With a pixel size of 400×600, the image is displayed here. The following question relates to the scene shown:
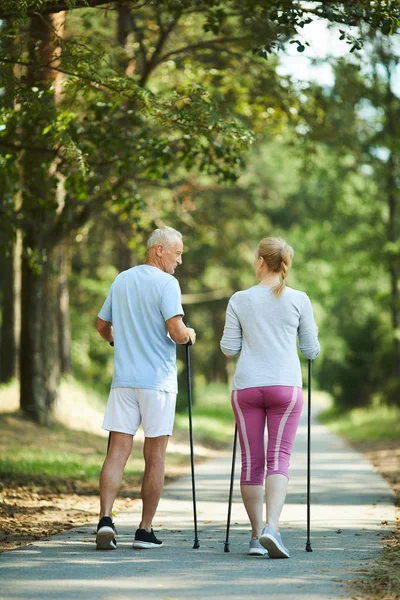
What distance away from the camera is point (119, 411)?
22.5ft

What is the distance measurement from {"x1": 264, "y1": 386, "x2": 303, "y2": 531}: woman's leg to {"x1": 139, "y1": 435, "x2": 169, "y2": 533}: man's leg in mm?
772

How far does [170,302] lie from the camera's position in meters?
6.84

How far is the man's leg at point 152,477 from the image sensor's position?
6.87 metres

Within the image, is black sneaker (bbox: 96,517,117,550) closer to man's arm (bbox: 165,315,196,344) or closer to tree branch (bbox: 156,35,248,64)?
man's arm (bbox: 165,315,196,344)

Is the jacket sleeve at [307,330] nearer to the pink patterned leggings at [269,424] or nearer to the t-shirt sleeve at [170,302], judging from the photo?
the pink patterned leggings at [269,424]

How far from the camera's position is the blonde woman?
6629 mm

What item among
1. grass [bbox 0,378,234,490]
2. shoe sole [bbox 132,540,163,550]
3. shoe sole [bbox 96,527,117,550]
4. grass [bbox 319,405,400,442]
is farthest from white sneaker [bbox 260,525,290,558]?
grass [bbox 319,405,400,442]

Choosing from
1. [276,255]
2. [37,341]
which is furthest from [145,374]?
[37,341]

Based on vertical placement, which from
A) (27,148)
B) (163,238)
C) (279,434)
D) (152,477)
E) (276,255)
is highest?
(27,148)

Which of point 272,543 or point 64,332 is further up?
point 64,332

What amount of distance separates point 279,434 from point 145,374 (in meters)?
1.02

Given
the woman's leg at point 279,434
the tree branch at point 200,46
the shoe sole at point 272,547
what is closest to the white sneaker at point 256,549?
the shoe sole at point 272,547

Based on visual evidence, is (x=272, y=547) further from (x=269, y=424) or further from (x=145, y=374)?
(x=145, y=374)

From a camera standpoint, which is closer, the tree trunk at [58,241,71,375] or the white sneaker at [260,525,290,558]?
the white sneaker at [260,525,290,558]
